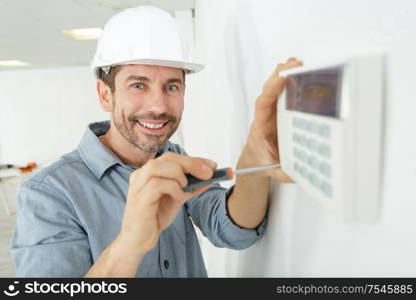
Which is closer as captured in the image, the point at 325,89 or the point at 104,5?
the point at 325,89

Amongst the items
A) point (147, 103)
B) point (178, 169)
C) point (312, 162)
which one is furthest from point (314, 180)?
point (147, 103)

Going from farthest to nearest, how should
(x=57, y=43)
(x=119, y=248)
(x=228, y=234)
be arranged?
(x=57, y=43) < (x=228, y=234) < (x=119, y=248)

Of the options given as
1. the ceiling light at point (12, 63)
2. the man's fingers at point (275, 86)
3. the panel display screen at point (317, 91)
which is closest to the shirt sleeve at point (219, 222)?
the man's fingers at point (275, 86)

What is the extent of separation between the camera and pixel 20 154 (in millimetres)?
6594

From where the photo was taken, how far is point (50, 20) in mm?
2992

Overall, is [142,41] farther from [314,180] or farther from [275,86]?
[314,180]

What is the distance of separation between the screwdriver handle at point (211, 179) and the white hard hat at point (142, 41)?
49 centimetres

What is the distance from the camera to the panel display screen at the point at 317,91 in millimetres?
261

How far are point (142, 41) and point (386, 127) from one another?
2.62 ft

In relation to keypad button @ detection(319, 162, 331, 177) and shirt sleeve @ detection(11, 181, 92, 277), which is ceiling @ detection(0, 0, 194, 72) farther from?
keypad button @ detection(319, 162, 331, 177)

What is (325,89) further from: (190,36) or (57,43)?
(57,43)

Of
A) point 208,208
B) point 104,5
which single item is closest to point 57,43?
point 104,5

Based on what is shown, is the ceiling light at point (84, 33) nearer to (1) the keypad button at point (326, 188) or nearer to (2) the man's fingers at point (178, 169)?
(2) the man's fingers at point (178, 169)

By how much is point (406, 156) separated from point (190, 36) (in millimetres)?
2726
